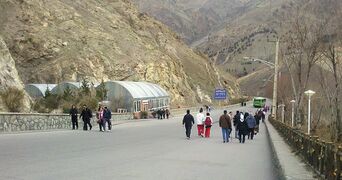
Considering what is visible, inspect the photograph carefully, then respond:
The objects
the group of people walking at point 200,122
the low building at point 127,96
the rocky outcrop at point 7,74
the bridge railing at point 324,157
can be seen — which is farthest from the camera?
the low building at point 127,96

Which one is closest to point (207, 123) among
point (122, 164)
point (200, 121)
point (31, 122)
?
point (200, 121)

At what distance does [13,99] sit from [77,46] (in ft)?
159

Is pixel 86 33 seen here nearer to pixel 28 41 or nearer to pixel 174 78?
pixel 28 41

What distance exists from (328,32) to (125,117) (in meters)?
29.6

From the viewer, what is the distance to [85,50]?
8188 cm

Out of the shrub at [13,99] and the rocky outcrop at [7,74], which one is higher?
the rocky outcrop at [7,74]

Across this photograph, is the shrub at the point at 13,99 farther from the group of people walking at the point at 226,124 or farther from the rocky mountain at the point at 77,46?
the rocky mountain at the point at 77,46

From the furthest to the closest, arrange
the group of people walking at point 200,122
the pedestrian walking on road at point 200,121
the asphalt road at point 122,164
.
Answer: the pedestrian walking on road at point 200,121
the group of people walking at point 200,122
the asphalt road at point 122,164

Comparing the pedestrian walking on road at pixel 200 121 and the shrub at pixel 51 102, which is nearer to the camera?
the pedestrian walking on road at pixel 200 121

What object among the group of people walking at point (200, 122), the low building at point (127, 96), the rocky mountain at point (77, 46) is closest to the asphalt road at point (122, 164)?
the group of people walking at point (200, 122)

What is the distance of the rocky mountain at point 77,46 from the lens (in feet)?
263

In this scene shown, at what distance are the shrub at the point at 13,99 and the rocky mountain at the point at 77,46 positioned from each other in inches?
1623

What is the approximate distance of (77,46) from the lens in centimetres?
8238

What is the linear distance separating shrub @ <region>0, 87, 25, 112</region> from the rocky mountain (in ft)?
135
